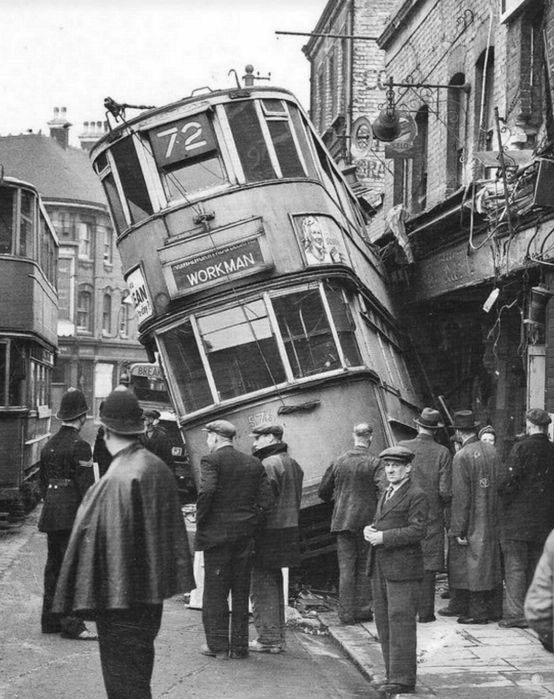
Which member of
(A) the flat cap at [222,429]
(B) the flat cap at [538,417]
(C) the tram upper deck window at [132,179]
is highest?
(C) the tram upper deck window at [132,179]

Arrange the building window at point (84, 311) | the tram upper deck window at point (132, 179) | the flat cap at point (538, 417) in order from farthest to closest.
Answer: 1. the building window at point (84, 311)
2. the tram upper deck window at point (132, 179)
3. the flat cap at point (538, 417)

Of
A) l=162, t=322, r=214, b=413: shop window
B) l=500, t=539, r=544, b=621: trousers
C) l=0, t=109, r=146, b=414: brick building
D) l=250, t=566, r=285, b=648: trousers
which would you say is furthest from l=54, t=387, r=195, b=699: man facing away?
l=0, t=109, r=146, b=414: brick building

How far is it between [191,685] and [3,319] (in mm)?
11370

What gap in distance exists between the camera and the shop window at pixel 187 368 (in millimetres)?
13266

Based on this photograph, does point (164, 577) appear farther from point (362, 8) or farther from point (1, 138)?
point (1, 138)

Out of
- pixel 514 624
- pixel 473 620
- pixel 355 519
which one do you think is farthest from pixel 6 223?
pixel 514 624

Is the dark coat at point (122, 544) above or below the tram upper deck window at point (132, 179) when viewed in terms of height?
below

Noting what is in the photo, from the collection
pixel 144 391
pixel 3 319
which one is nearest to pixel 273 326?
pixel 3 319

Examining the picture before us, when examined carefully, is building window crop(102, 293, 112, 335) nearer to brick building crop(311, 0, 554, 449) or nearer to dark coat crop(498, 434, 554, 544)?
brick building crop(311, 0, 554, 449)

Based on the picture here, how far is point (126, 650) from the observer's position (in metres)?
5.81

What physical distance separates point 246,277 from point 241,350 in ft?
2.65

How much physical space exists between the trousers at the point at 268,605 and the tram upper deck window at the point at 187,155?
207 inches

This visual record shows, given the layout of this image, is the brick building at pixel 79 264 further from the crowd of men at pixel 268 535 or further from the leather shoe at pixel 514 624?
the leather shoe at pixel 514 624

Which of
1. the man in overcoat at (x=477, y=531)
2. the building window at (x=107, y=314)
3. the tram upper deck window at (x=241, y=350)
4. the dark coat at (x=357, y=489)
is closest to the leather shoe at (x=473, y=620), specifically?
the man in overcoat at (x=477, y=531)
